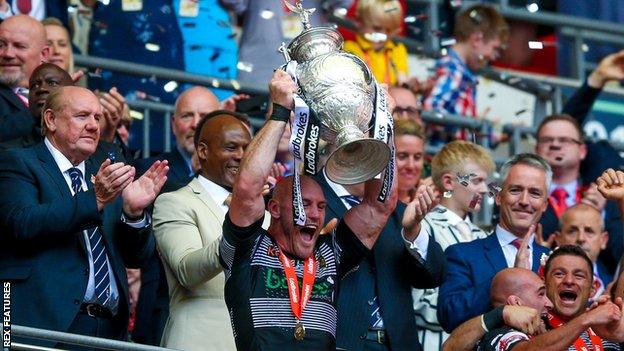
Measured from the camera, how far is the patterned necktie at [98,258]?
31.7 feet

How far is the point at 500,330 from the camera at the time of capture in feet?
32.0

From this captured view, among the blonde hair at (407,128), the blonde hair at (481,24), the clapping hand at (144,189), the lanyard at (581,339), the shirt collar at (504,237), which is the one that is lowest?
the lanyard at (581,339)

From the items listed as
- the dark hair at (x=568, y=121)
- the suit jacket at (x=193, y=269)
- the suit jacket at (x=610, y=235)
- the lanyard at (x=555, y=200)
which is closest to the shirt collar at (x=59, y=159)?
the suit jacket at (x=193, y=269)

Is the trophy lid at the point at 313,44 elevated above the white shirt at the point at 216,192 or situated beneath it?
elevated above

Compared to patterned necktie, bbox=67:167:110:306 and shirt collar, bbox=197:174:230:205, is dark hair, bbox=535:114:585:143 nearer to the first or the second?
shirt collar, bbox=197:174:230:205

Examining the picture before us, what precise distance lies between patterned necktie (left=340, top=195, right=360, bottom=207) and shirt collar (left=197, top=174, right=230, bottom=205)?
2.17ft

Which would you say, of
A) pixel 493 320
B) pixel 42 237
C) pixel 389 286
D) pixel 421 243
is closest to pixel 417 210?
pixel 421 243

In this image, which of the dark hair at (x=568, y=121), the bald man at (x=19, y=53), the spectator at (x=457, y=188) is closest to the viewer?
the bald man at (x=19, y=53)

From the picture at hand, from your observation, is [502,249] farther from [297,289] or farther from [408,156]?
[297,289]

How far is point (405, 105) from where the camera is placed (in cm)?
1287

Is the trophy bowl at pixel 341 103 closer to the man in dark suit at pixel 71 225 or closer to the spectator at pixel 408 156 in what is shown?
the man in dark suit at pixel 71 225

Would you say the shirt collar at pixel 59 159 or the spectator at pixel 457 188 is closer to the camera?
the shirt collar at pixel 59 159

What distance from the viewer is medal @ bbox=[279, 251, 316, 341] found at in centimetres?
918

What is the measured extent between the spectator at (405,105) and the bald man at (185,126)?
1460 millimetres
